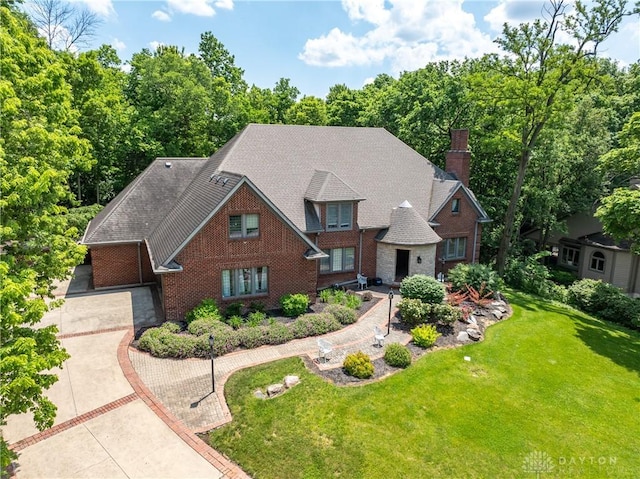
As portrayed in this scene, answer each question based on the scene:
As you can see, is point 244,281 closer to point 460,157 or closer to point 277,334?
point 277,334

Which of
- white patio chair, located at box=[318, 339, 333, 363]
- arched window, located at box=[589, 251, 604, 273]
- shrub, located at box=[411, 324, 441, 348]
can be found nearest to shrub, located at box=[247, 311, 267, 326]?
white patio chair, located at box=[318, 339, 333, 363]

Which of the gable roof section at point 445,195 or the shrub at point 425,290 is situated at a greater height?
the gable roof section at point 445,195

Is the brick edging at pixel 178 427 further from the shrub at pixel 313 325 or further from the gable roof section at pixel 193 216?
the shrub at pixel 313 325

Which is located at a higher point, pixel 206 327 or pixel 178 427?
pixel 206 327

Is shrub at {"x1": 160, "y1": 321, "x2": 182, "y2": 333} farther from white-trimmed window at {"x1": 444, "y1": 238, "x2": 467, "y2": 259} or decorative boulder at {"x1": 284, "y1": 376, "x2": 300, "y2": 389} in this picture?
white-trimmed window at {"x1": 444, "y1": 238, "x2": 467, "y2": 259}

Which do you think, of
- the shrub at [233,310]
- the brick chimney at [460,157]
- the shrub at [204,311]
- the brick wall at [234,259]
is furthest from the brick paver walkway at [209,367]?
the brick chimney at [460,157]

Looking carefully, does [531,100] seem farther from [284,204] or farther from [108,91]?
[108,91]

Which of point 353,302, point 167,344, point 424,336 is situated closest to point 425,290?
point 424,336
